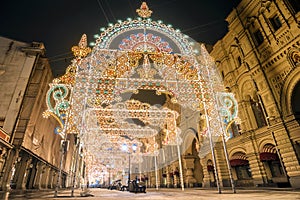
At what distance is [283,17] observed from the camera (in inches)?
561

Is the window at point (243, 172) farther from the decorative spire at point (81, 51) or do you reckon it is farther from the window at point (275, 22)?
the decorative spire at point (81, 51)

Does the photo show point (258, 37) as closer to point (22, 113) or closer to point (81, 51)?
point (81, 51)

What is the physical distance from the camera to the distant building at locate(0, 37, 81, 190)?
11.4 metres

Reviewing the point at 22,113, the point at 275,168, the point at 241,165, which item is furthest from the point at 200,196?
the point at 241,165

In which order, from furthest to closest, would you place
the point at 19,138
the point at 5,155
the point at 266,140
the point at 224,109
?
1. the point at 266,140
2. the point at 19,138
3. the point at 5,155
4. the point at 224,109

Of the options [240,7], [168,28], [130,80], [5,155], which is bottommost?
[5,155]

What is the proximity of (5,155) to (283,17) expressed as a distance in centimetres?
2210

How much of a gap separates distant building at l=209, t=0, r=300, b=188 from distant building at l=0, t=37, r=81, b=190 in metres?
17.2

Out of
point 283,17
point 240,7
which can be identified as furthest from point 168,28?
point 240,7

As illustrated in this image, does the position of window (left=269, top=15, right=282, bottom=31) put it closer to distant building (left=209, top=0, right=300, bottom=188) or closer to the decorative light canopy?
distant building (left=209, top=0, right=300, bottom=188)

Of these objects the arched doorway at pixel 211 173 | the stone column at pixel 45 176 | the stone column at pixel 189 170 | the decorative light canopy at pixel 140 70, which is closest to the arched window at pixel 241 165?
the arched doorway at pixel 211 173

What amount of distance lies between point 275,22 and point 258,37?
6.01 ft

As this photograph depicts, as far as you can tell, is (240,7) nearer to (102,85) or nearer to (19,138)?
(102,85)

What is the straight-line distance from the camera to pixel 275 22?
15617mm
